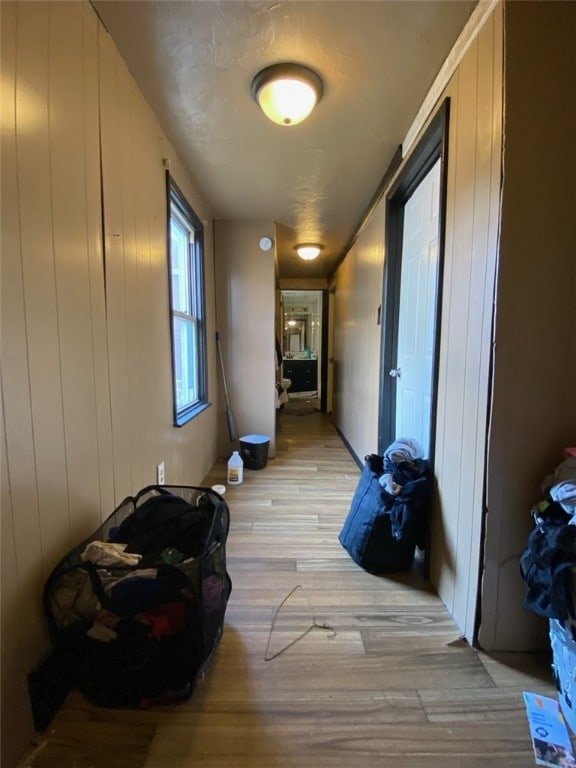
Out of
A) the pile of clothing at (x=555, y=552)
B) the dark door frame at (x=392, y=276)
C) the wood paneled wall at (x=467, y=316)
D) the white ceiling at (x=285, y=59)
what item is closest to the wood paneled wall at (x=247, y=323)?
the white ceiling at (x=285, y=59)

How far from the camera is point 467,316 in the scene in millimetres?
1309

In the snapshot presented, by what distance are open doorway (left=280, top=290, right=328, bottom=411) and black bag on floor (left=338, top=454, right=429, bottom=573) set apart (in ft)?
14.5

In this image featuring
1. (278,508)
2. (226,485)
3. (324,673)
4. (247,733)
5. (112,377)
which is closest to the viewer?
(247,733)

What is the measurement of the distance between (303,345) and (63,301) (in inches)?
345

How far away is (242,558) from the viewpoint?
1802 mm

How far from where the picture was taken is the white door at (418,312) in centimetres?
178

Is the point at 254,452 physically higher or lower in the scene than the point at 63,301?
lower

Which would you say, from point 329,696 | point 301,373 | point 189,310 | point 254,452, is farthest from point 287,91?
point 301,373

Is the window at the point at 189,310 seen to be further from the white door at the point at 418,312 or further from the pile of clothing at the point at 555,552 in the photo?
the pile of clothing at the point at 555,552

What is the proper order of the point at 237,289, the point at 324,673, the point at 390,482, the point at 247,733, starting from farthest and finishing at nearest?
the point at 237,289
the point at 390,482
the point at 324,673
the point at 247,733

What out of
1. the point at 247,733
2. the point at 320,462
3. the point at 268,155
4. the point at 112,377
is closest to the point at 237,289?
the point at 268,155

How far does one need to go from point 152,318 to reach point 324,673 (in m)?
1.67

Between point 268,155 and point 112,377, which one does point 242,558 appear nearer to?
point 112,377

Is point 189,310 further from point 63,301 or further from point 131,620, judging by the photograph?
point 131,620
